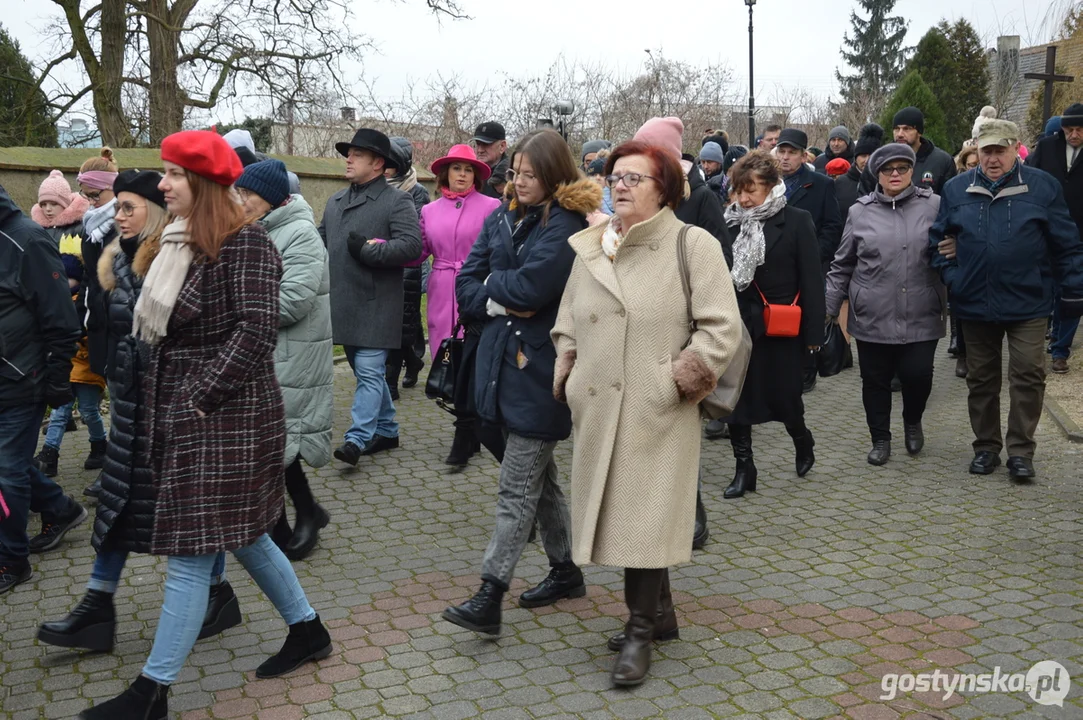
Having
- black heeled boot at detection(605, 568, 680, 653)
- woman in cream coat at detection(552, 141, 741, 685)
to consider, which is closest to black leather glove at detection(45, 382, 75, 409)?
woman in cream coat at detection(552, 141, 741, 685)

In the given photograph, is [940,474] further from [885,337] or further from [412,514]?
[412,514]

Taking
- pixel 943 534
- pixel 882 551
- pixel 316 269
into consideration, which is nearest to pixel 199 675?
pixel 316 269

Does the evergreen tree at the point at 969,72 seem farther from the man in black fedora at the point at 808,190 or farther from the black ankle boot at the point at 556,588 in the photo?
the black ankle boot at the point at 556,588

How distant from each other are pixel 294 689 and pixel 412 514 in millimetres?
2304

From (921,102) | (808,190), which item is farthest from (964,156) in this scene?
(921,102)

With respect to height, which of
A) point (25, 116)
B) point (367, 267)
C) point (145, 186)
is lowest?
point (367, 267)

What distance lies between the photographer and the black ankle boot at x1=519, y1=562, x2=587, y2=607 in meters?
5.13

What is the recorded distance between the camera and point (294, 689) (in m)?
4.36

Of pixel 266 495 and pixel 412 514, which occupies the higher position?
pixel 266 495

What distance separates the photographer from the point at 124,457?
168 inches

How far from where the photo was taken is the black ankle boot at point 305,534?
19.2 feet

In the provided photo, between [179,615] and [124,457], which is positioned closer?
[179,615]

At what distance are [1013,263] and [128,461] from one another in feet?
16.7

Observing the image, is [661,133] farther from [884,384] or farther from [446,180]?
[884,384]
